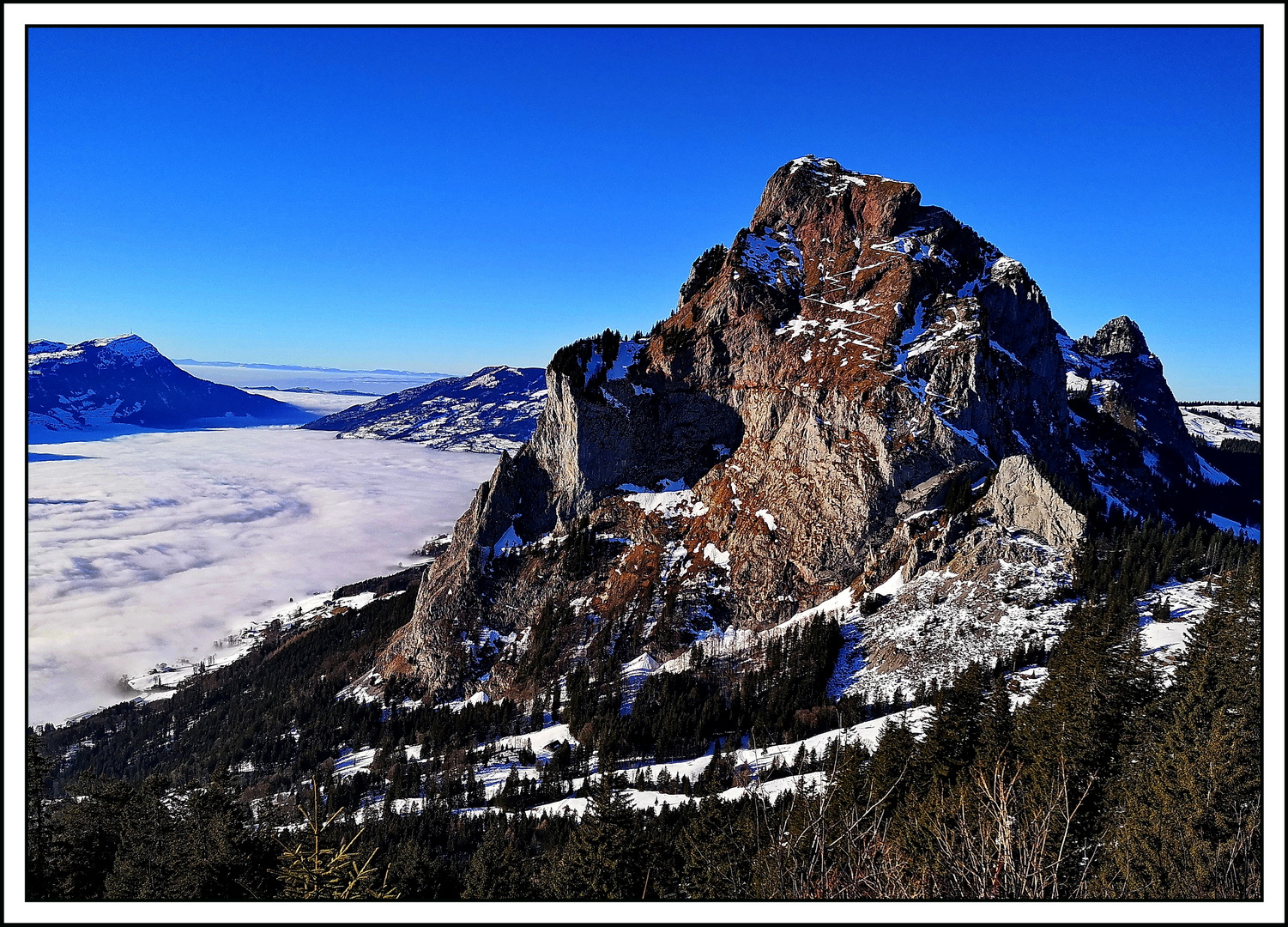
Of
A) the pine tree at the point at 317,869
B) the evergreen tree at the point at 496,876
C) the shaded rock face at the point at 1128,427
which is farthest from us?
the shaded rock face at the point at 1128,427

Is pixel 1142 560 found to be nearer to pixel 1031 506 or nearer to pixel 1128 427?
pixel 1031 506

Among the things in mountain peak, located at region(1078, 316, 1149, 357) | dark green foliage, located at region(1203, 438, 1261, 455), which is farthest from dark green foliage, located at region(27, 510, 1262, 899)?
dark green foliage, located at region(1203, 438, 1261, 455)

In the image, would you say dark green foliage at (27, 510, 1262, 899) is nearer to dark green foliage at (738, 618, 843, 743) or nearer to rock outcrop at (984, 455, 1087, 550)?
dark green foliage at (738, 618, 843, 743)

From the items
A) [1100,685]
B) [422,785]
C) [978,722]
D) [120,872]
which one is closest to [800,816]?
[978,722]

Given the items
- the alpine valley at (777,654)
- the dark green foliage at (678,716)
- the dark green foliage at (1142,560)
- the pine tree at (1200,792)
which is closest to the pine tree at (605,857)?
A: the alpine valley at (777,654)

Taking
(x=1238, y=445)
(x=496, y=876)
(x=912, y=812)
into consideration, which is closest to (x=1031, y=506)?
(x=912, y=812)

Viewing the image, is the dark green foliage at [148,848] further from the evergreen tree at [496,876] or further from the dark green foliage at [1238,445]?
the dark green foliage at [1238,445]

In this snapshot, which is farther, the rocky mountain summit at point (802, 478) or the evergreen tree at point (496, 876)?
the rocky mountain summit at point (802, 478)
